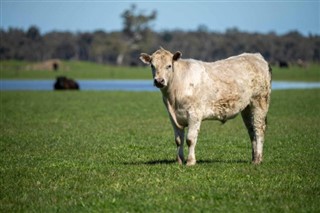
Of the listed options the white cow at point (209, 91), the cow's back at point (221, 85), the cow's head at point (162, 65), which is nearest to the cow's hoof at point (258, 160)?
the white cow at point (209, 91)

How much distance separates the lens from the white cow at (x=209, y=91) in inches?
484

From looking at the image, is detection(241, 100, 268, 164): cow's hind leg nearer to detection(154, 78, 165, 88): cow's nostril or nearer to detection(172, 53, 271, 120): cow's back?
detection(172, 53, 271, 120): cow's back

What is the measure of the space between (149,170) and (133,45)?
148 metres

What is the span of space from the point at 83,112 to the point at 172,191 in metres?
19.5

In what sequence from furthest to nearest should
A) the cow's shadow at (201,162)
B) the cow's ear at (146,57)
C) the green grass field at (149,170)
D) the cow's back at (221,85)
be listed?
the cow's shadow at (201,162), the cow's ear at (146,57), the cow's back at (221,85), the green grass field at (149,170)

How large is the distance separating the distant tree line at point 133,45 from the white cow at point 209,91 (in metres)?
142

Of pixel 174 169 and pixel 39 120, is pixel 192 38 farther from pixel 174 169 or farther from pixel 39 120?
pixel 174 169

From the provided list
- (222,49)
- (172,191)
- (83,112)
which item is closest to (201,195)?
(172,191)

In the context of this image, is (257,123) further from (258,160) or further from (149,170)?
(149,170)

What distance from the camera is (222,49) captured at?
183 metres

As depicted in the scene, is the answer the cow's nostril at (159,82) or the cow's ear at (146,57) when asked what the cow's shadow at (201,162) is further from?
the cow's ear at (146,57)

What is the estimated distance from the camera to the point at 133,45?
158875mm

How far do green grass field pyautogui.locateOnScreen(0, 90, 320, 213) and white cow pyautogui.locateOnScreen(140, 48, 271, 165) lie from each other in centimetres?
87

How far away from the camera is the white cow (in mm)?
12289
